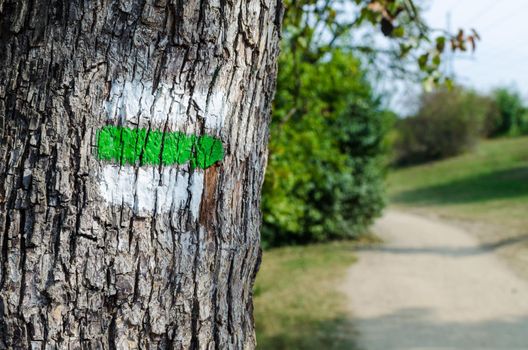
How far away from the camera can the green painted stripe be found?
5.35ft

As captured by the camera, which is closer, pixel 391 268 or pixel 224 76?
pixel 224 76

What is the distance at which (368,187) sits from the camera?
46.2 ft

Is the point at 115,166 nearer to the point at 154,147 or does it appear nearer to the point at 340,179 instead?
the point at 154,147

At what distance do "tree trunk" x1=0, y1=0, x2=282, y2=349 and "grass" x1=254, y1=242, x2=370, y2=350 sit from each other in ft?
18.5

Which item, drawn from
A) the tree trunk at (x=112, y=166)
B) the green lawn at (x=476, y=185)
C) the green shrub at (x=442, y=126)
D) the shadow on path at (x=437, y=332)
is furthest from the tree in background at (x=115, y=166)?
the green shrub at (x=442, y=126)

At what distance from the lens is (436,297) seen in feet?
30.2

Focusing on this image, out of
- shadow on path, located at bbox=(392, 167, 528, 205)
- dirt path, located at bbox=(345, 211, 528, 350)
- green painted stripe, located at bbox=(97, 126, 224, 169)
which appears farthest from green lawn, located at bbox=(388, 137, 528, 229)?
green painted stripe, located at bbox=(97, 126, 224, 169)

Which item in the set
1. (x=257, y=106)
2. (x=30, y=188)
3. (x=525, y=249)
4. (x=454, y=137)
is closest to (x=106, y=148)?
(x=30, y=188)

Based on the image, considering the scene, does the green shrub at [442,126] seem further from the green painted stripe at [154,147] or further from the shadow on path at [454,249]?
the green painted stripe at [154,147]

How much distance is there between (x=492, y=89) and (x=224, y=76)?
40709 mm

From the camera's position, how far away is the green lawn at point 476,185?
17.8 meters

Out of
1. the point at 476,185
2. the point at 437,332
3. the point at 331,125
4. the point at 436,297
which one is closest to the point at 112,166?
the point at 437,332

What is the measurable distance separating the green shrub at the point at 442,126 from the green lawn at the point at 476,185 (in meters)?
0.99

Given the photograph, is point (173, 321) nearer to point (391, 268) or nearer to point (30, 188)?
point (30, 188)
